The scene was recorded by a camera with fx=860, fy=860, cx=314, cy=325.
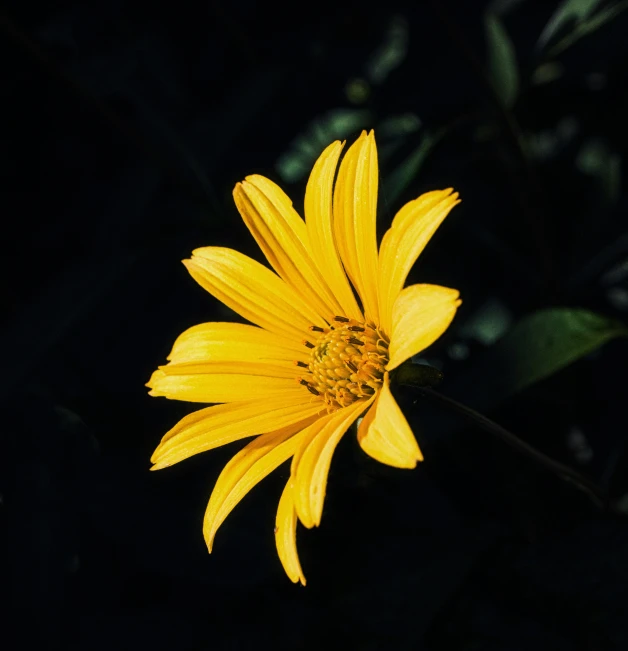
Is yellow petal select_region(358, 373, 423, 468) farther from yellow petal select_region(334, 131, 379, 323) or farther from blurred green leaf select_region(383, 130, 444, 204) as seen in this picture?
blurred green leaf select_region(383, 130, 444, 204)

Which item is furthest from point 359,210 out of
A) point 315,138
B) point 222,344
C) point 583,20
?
point 315,138

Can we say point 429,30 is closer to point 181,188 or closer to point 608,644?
point 181,188

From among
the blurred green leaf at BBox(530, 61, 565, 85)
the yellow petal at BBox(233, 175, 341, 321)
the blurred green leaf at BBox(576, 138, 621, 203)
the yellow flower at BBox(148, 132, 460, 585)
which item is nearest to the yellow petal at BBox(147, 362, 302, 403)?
the yellow flower at BBox(148, 132, 460, 585)

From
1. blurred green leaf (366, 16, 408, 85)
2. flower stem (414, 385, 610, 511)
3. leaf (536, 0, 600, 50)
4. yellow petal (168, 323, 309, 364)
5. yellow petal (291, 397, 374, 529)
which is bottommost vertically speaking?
flower stem (414, 385, 610, 511)

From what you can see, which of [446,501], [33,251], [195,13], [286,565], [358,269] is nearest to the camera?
[286,565]

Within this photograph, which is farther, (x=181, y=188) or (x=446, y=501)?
(x=181, y=188)

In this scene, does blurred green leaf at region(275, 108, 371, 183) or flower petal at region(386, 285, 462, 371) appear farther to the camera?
blurred green leaf at region(275, 108, 371, 183)

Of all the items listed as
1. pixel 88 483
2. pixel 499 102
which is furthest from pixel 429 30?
pixel 88 483
